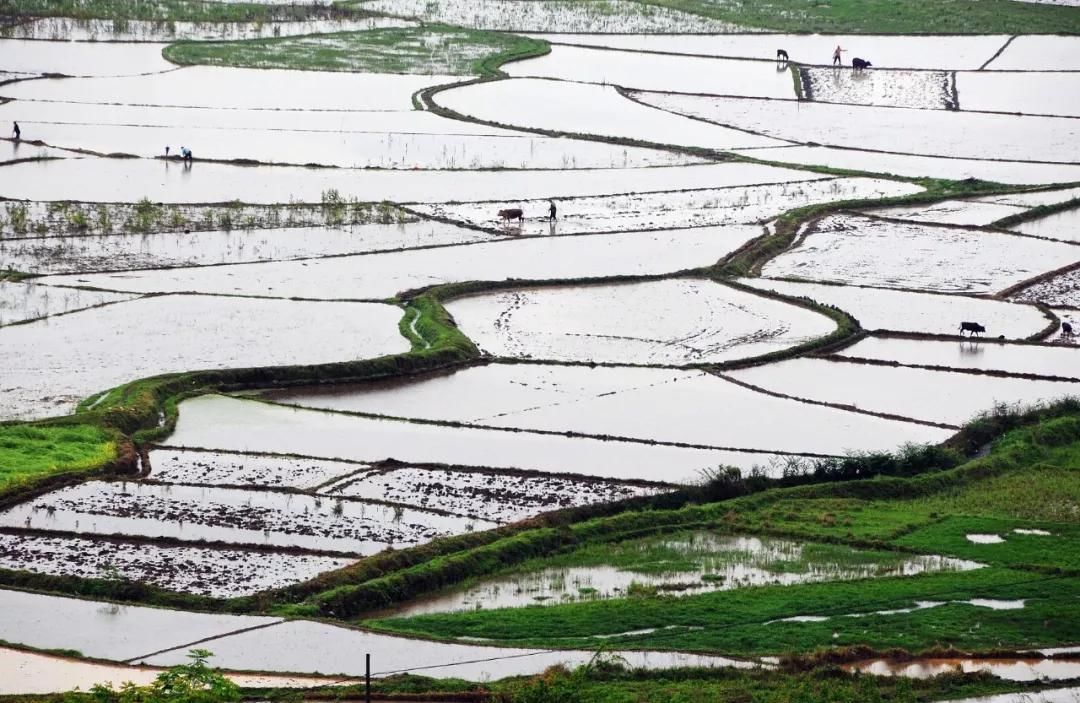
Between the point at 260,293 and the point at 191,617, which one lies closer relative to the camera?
the point at 191,617

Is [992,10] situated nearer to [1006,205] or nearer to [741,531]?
[1006,205]

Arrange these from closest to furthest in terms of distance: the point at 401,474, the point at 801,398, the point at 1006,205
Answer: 1. the point at 401,474
2. the point at 801,398
3. the point at 1006,205

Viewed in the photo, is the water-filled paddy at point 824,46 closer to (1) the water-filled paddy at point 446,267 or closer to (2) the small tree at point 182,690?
(1) the water-filled paddy at point 446,267

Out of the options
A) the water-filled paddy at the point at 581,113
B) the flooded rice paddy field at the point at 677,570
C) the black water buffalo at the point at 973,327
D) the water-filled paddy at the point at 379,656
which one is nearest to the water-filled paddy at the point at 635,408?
the flooded rice paddy field at the point at 677,570

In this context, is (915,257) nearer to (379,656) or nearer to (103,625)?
(379,656)

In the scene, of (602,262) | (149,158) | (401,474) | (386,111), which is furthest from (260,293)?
(386,111)
